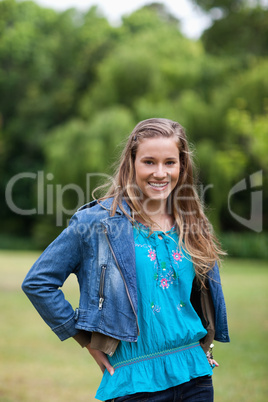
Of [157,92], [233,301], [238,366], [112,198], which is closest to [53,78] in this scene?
[157,92]

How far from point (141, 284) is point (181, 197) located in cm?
47

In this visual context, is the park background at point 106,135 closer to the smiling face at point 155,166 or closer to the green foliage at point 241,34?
the green foliage at point 241,34

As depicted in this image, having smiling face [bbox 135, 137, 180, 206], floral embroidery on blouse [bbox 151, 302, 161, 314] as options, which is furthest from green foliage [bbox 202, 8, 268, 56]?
floral embroidery on blouse [bbox 151, 302, 161, 314]

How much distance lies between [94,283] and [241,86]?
63.7 ft

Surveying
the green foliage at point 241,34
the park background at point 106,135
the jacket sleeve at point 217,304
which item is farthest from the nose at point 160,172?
the green foliage at point 241,34

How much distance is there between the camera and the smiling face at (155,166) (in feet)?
7.06

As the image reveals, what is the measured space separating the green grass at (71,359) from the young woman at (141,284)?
3.06 metres

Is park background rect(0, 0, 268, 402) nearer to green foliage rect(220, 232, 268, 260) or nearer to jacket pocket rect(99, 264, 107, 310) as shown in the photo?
green foliage rect(220, 232, 268, 260)

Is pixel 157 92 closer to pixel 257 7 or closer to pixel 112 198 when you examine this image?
pixel 257 7

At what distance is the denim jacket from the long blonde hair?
3.9 inches

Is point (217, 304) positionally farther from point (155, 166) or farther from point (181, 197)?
point (155, 166)

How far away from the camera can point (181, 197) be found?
7.62 ft

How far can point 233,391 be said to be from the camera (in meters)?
5.21

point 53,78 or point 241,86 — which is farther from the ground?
point 53,78
